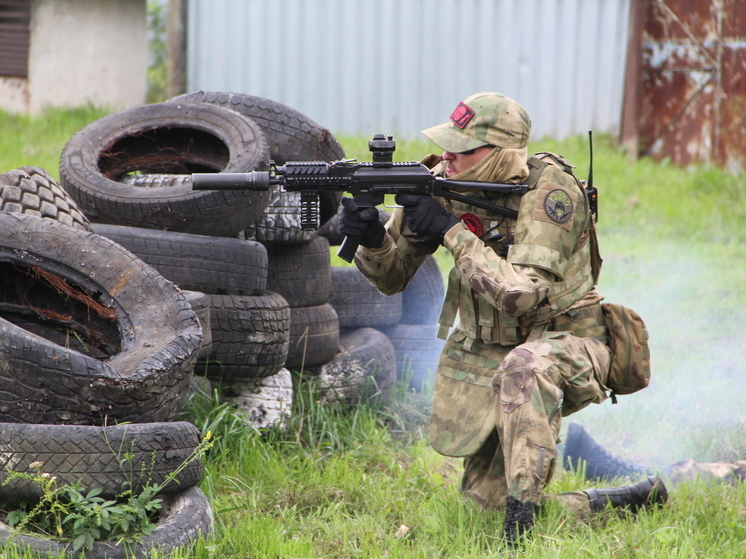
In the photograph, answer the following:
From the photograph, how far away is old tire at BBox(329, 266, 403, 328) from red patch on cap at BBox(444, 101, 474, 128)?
1.94m

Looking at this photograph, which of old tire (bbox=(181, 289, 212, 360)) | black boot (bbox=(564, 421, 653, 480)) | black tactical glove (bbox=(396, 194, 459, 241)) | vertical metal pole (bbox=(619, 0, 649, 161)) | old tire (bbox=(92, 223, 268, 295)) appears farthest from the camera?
vertical metal pole (bbox=(619, 0, 649, 161))

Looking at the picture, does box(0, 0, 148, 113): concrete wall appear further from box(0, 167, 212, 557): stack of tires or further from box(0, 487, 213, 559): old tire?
box(0, 487, 213, 559): old tire

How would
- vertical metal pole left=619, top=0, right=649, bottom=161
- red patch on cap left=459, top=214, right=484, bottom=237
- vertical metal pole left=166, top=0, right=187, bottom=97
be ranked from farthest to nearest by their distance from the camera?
1. vertical metal pole left=619, top=0, right=649, bottom=161
2. vertical metal pole left=166, top=0, right=187, bottom=97
3. red patch on cap left=459, top=214, right=484, bottom=237

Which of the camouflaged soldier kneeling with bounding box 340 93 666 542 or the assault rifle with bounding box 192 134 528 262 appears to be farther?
the assault rifle with bounding box 192 134 528 262

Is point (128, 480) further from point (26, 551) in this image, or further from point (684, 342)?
point (684, 342)

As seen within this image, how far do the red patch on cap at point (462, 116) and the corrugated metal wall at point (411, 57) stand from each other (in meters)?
6.60

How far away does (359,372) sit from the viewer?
4.91 meters

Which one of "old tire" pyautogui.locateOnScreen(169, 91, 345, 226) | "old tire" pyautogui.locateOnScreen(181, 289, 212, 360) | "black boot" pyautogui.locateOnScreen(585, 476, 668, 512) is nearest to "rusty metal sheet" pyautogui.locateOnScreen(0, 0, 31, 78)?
"old tire" pyautogui.locateOnScreen(169, 91, 345, 226)

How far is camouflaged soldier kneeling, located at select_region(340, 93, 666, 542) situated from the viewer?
3242 millimetres

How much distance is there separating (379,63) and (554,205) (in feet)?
23.2

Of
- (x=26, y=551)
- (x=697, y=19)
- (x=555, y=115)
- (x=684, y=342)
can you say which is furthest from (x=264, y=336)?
(x=697, y=19)

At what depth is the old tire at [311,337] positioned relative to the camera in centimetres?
475

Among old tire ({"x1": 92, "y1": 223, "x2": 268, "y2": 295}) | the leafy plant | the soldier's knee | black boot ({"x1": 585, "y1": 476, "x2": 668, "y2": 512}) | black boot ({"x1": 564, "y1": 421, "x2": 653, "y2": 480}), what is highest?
old tire ({"x1": 92, "y1": 223, "x2": 268, "y2": 295})

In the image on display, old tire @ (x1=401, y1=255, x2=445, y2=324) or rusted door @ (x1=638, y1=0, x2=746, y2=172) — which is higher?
rusted door @ (x1=638, y1=0, x2=746, y2=172)
